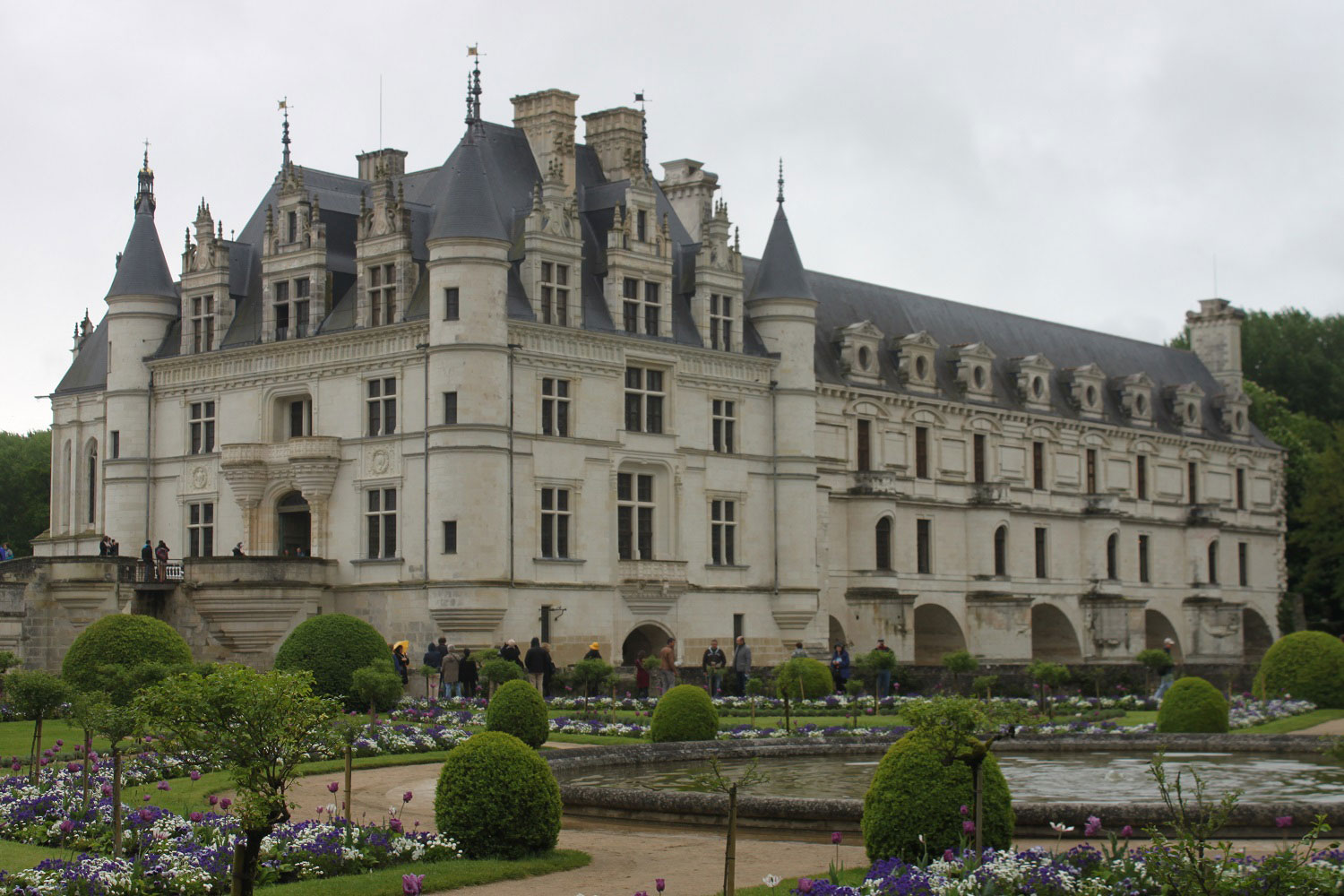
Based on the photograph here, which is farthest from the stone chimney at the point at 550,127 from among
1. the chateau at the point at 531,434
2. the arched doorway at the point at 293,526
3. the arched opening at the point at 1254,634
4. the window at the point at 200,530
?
the arched opening at the point at 1254,634

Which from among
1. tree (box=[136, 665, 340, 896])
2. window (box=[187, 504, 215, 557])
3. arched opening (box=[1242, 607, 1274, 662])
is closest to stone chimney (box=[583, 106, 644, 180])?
window (box=[187, 504, 215, 557])

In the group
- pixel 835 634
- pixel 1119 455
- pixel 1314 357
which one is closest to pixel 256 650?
pixel 835 634

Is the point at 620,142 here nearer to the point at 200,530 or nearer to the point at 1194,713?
the point at 200,530

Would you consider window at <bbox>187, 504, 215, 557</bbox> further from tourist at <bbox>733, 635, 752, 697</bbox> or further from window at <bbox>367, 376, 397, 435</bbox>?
tourist at <bbox>733, 635, 752, 697</bbox>

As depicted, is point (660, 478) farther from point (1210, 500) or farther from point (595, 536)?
point (1210, 500)

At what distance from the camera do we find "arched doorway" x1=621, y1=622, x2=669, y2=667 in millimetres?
47625

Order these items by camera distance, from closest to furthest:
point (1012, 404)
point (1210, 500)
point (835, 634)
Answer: point (835, 634) < point (1012, 404) < point (1210, 500)

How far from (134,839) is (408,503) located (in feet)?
93.3

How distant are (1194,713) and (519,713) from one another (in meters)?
11.0

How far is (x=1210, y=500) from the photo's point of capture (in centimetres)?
7125

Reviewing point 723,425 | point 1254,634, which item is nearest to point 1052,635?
point 1254,634

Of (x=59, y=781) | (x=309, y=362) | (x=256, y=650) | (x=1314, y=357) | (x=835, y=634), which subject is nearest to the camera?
(x=59, y=781)

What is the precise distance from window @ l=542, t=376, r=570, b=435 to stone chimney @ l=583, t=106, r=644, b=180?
26.6ft

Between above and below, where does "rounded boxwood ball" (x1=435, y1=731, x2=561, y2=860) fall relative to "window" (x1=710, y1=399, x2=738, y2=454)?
below
